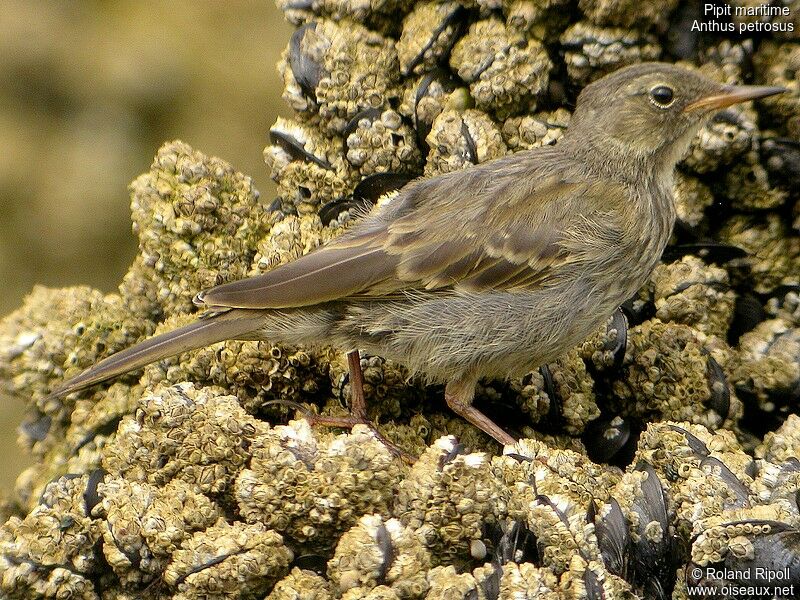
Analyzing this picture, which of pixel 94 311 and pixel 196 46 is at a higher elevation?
pixel 196 46

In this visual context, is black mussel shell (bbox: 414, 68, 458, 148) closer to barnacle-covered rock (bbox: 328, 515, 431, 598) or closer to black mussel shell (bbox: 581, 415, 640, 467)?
black mussel shell (bbox: 581, 415, 640, 467)

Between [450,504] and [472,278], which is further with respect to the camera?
[472,278]

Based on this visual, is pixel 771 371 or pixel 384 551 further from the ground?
pixel 771 371

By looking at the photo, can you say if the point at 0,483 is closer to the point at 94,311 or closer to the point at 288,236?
the point at 94,311

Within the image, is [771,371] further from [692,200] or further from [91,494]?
[91,494]

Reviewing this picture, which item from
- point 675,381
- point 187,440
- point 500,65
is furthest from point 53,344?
point 675,381

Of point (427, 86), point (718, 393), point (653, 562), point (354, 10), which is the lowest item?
point (653, 562)

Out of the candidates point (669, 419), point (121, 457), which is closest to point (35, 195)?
point (121, 457)
